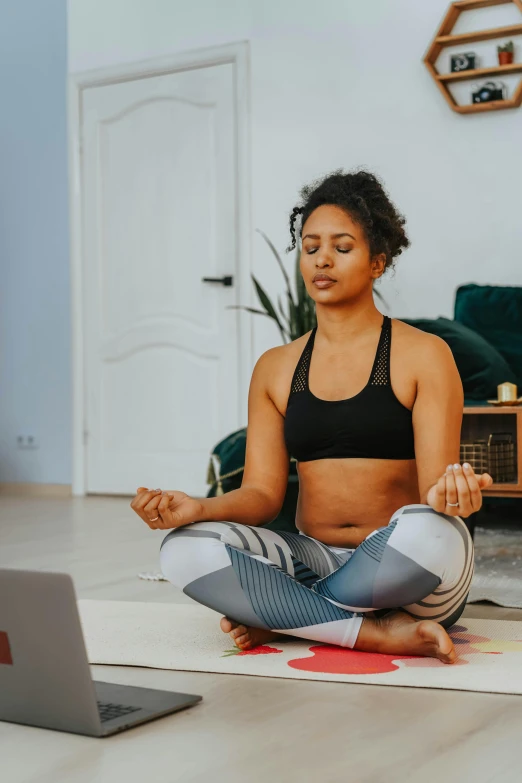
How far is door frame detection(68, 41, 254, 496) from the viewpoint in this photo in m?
5.01

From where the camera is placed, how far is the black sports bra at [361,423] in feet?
6.24

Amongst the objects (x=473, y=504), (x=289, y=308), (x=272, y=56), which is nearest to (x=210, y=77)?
(x=272, y=56)

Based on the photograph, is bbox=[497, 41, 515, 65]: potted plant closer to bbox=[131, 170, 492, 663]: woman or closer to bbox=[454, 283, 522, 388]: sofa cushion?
bbox=[454, 283, 522, 388]: sofa cushion

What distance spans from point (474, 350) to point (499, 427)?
2.04ft

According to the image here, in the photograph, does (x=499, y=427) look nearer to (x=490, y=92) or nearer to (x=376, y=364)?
(x=376, y=364)

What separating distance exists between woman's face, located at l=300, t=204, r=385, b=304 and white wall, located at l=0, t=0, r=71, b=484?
3.83 metres

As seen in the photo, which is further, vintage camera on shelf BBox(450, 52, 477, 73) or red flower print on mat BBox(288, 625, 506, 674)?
vintage camera on shelf BBox(450, 52, 477, 73)

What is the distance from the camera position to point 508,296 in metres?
3.99

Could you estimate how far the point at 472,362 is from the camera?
3.65 m

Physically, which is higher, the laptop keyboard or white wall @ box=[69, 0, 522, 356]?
white wall @ box=[69, 0, 522, 356]

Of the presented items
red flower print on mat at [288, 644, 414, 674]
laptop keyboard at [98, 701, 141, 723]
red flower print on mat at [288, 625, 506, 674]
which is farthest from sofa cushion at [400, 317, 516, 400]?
laptop keyboard at [98, 701, 141, 723]

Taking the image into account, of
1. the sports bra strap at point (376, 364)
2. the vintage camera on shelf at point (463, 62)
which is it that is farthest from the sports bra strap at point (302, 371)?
the vintage camera on shelf at point (463, 62)

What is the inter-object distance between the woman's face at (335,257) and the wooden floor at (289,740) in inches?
27.3

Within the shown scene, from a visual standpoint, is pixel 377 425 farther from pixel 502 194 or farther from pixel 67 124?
pixel 67 124
